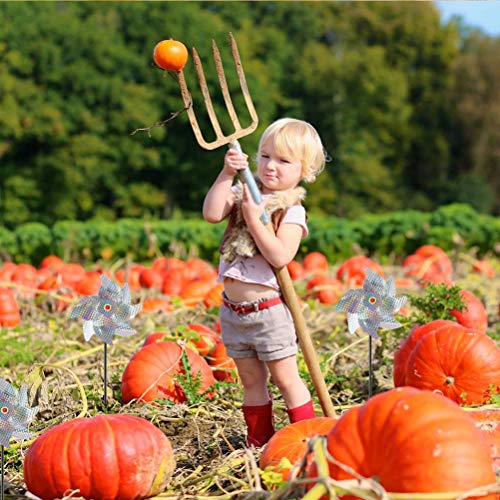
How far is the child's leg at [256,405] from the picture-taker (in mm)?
3865

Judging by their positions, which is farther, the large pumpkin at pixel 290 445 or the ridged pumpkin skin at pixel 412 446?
the large pumpkin at pixel 290 445

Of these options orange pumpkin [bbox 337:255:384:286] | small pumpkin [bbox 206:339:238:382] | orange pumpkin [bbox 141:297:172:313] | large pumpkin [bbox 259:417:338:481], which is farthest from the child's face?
orange pumpkin [bbox 337:255:384:286]

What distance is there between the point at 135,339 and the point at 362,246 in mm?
8597

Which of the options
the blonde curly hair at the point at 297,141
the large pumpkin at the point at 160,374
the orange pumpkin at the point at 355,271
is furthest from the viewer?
the orange pumpkin at the point at 355,271

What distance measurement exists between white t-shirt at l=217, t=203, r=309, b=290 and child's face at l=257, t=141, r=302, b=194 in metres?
0.13

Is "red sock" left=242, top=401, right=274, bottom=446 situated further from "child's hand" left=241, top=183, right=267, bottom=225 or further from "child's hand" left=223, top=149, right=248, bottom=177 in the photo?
"child's hand" left=223, top=149, right=248, bottom=177

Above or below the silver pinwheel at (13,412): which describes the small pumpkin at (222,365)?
below

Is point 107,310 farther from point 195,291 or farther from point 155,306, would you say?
point 195,291

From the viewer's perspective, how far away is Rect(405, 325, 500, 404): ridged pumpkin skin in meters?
4.12

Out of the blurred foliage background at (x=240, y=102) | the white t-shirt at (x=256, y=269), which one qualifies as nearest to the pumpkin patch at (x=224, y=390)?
the white t-shirt at (x=256, y=269)

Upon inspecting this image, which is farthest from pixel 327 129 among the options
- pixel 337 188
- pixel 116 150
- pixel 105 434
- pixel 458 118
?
pixel 105 434

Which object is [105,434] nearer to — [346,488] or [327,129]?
[346,488]

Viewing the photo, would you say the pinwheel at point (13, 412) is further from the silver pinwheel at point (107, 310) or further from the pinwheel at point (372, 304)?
the pinwheel at point (372, 304)

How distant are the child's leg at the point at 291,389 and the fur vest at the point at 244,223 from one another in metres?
0.51
